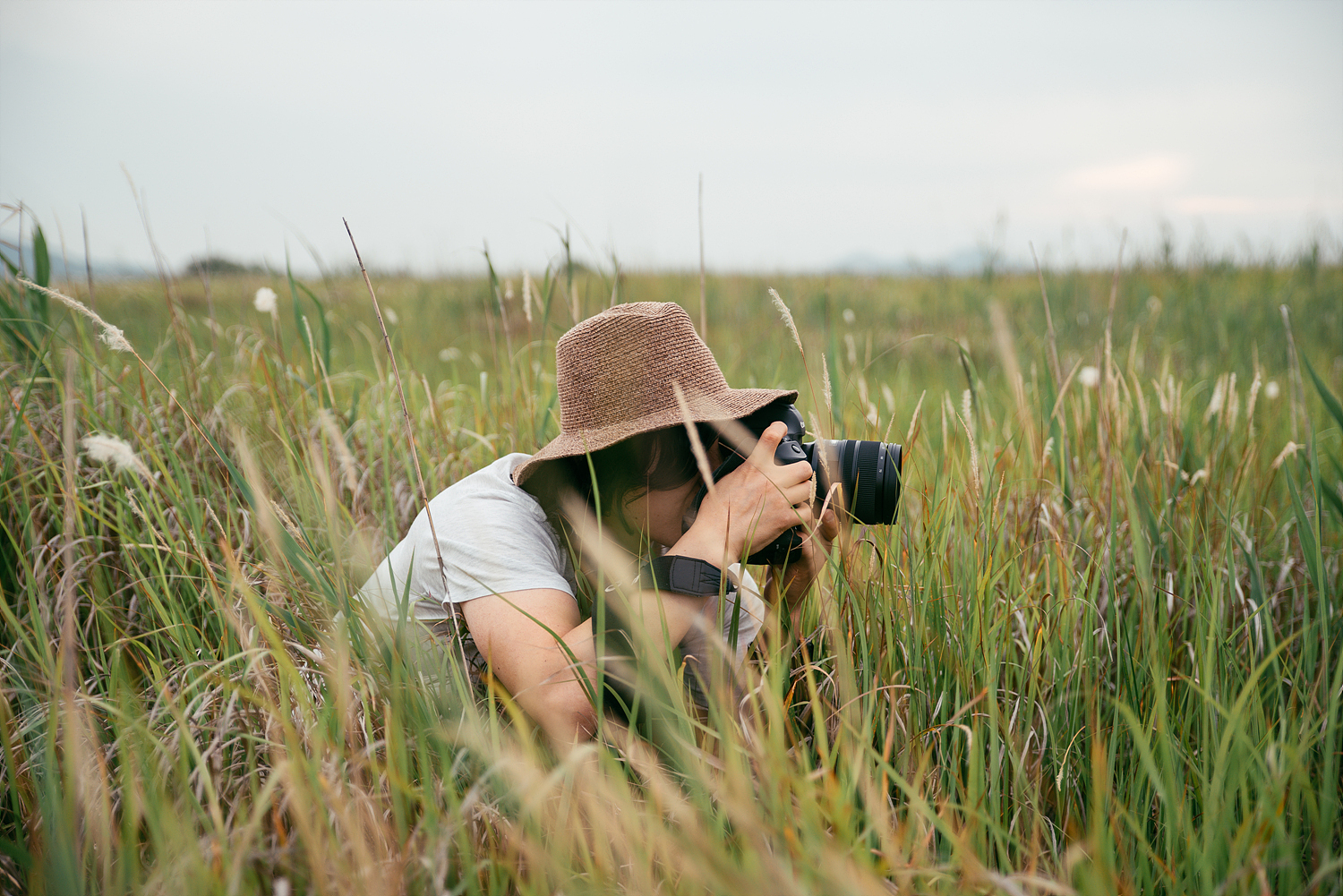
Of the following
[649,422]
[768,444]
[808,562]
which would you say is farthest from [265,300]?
[808,562]

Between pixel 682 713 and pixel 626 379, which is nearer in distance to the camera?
pixel 682 713

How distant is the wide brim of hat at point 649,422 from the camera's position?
132cm

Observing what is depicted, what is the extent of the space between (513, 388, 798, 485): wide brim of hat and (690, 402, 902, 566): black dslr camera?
83mm

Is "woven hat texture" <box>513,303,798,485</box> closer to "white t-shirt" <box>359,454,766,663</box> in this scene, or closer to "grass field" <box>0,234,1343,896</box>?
"white t-shirt" <box>359,454,766,663</box>

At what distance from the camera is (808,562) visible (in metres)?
1.47

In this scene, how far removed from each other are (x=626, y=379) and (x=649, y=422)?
0.37ft

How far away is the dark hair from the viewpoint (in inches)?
55.8

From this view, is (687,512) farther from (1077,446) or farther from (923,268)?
(923,268)

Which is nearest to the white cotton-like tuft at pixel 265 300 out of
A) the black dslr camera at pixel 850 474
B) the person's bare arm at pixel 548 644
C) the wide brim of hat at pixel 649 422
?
the wide brim of hat at pixel 649 422

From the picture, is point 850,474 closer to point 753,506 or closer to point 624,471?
point 753,506

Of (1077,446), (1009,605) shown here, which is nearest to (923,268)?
(1077,446)

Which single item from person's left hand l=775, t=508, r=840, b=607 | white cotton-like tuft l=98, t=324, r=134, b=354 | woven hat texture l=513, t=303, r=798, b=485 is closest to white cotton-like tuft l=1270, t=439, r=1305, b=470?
person's left hand l=775, t=508, r=840, b=607

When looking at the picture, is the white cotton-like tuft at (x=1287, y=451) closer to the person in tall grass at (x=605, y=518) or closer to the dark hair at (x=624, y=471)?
the person in tall grass at (x=605, y=518)

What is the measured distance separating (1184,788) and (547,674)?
3.80 ft
